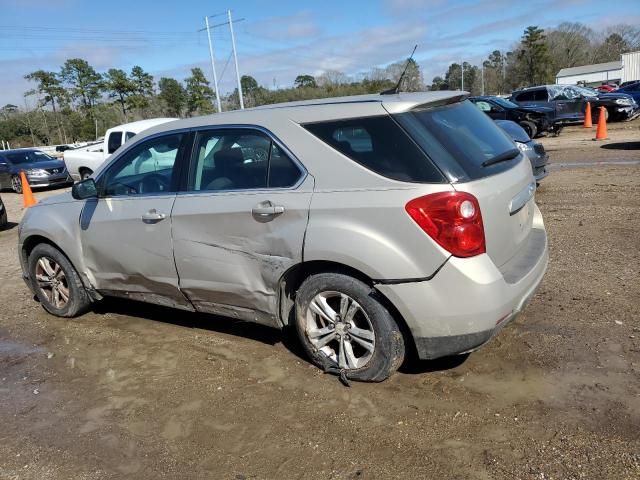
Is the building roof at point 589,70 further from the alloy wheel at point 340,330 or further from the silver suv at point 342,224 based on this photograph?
the alloy wheel at point 340,330

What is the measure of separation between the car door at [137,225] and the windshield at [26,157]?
1620 cm

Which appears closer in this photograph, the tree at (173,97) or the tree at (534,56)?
the tree at (173,97)

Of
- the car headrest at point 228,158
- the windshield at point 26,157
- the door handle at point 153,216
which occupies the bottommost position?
the door handle at point 153,216

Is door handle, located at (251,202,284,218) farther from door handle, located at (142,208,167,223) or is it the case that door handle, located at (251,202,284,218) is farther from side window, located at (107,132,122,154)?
side window, located at (107,132,122,154)

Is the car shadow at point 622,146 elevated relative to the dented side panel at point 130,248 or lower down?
lower down

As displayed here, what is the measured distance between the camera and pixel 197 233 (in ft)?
12.8

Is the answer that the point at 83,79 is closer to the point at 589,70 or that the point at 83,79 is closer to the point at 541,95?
the point at 541,95

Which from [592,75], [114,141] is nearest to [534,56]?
[592,75]

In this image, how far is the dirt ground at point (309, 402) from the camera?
9.38 feet

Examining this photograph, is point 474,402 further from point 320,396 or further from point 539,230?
point 539,230

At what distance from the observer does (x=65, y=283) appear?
17.0 feet

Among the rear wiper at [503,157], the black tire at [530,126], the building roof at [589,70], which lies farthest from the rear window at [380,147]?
the building roof at [589,70]

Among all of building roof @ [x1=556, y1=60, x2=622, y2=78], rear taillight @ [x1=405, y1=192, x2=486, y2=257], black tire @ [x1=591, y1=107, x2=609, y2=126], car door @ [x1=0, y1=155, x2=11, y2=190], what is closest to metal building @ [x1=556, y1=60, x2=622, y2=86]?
building roof @ [x1=556, y1=60, x2=622, y2=78]

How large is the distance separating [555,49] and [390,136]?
109 metres
